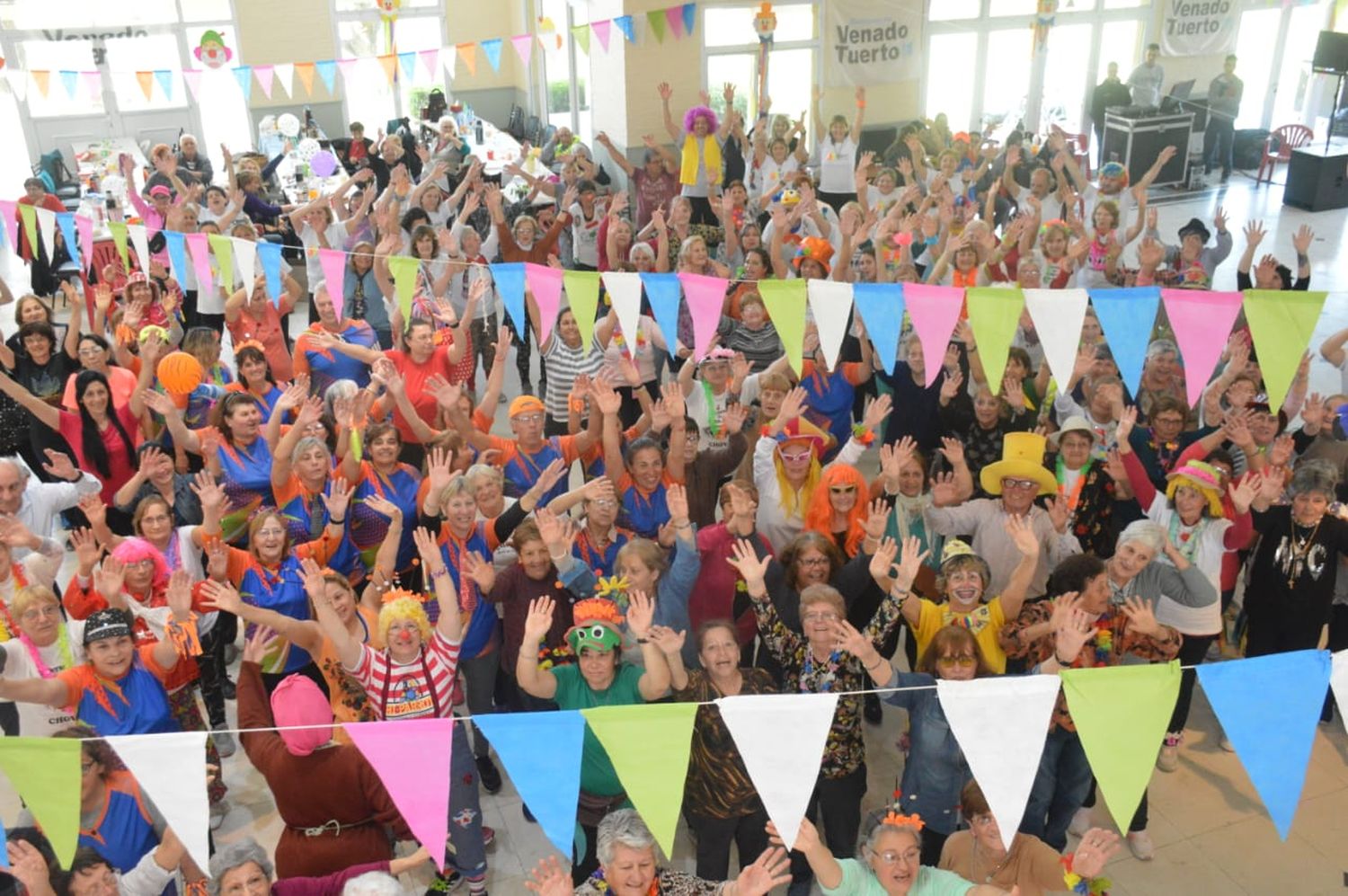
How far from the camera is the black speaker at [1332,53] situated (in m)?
13.2

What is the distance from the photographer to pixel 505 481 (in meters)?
5.01

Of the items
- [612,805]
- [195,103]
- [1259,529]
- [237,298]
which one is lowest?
[612,805]

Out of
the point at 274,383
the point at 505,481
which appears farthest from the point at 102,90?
the point at 505,481

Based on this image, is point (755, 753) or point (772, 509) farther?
point (772, 509)

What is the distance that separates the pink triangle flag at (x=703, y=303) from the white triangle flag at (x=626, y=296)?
0.24m

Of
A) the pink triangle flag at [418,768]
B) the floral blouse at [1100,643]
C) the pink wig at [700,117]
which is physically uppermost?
the pink wig at [700,117]

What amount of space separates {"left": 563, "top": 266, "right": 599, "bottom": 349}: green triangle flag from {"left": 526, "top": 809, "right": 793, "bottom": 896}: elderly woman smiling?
2.86m

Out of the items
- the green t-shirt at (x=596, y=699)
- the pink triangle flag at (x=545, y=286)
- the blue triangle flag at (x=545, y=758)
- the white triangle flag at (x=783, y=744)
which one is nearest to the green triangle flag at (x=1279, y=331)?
the white triangle flag at (x=783, y=744)

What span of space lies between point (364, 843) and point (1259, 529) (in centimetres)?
374

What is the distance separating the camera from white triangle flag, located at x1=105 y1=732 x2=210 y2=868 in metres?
2.92

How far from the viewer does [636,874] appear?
312cm

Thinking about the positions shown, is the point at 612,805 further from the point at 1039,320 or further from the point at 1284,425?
the point at 1284,425

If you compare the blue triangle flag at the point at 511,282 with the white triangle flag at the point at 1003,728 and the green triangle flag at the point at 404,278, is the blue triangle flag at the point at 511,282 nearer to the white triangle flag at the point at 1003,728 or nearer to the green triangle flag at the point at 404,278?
the green triangle flag at the point at 404,278

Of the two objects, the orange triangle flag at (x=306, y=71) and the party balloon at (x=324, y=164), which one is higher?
the orange triangle flag at (x=306, y=71)
